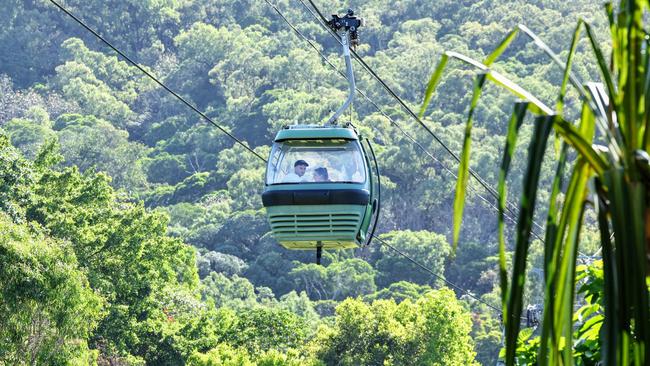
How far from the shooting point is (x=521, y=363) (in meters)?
7.39

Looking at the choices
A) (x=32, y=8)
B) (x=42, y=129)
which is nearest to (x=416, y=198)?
(x=42, y=129)

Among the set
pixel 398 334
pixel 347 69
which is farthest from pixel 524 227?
pixel 398 334

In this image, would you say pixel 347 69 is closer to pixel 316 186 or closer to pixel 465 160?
pixel 316 186

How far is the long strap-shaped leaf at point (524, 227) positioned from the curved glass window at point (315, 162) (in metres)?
13.0

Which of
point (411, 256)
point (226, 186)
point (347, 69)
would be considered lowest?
point (347, 69)

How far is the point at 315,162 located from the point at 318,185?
234mm

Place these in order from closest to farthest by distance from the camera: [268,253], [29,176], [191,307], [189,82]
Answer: [29,176], [191,307], [268,253], [189,82]

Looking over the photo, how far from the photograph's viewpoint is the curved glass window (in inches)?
647

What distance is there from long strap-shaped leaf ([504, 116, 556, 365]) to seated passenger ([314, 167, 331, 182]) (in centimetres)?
1314

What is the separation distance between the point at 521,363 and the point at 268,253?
9646cm

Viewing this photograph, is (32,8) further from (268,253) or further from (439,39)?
(268,253)

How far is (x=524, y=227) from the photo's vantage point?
3365 mm

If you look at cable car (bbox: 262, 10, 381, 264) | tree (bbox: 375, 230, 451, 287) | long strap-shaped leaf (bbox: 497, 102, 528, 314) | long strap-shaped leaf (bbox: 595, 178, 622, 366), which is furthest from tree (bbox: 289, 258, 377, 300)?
long strap-shaped leaf (bbox: 497, 102, 528, 314)

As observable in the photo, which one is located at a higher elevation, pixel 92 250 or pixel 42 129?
pixel 42 129
